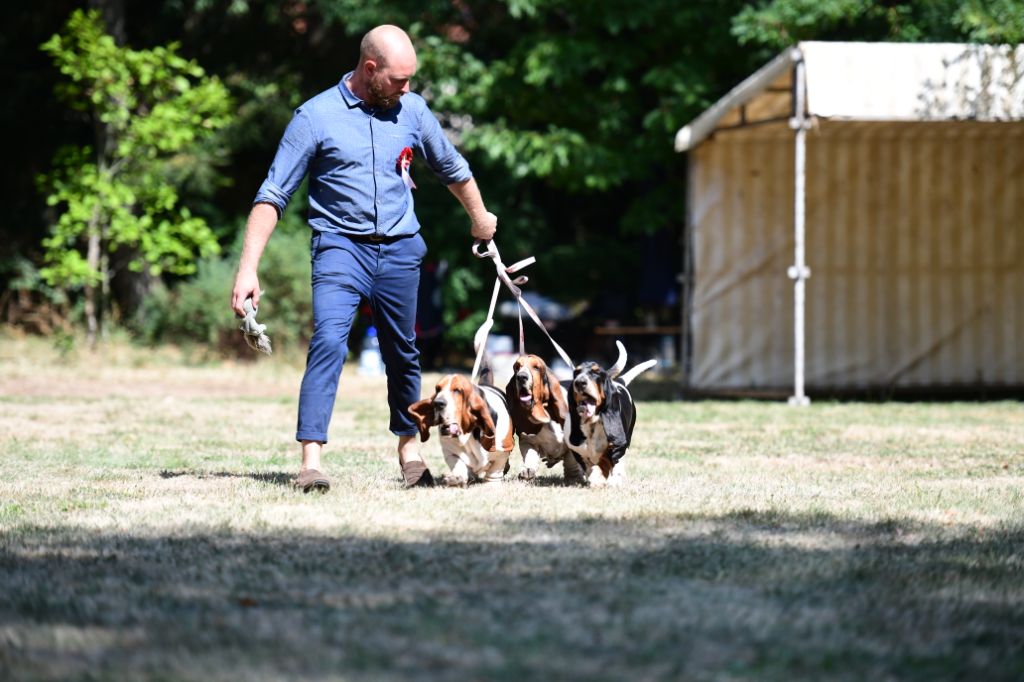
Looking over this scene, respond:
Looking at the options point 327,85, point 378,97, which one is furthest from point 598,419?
point 327,85

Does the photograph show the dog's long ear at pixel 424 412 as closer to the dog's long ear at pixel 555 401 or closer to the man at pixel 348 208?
the man at pixel 348 208

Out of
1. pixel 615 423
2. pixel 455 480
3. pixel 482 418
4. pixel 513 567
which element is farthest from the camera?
pixel 455 480

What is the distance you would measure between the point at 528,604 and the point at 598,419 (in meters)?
2.47

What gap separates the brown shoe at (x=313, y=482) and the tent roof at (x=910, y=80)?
7.09m

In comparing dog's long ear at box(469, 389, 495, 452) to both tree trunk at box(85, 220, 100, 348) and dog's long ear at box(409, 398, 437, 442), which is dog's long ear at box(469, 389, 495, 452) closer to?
dog's long ear at box(409, 398, 437, 442)

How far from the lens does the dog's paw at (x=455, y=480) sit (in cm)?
677

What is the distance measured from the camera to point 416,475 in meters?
6.91

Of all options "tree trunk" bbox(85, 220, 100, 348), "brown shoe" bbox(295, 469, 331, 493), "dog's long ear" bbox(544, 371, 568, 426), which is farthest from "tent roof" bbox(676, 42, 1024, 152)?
"tree trunk" bbox(85, 220, 100, 348)

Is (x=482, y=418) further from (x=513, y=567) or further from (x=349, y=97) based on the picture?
(x=513, y=567)

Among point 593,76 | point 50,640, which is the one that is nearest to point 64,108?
point 593,76

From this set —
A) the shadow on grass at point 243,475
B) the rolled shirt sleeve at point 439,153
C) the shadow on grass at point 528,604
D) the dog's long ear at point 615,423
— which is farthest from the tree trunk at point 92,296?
the shadow on grass at point 528,604

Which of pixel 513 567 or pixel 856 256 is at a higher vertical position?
pixel 856 256

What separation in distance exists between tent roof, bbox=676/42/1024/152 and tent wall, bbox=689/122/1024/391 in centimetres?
169

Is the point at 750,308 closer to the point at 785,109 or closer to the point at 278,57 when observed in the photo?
the point at 785,109
